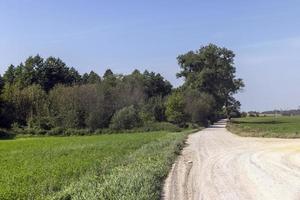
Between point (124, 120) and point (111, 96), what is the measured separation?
15.1 metres

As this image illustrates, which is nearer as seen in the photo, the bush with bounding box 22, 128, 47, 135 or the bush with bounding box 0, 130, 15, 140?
the bush with bounding box 0, 130, 15, 140

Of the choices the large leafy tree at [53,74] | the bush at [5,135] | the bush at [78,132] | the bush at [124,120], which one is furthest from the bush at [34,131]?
the large leafy tree at [53,74]

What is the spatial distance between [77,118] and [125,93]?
22.1m

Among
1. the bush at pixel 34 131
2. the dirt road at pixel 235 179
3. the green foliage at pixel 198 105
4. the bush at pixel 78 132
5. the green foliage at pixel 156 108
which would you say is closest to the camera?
the dirt road at pixel 235 179

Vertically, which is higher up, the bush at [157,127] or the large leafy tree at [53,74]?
the large leafy tree at [53,74]

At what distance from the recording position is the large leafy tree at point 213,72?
134 metres

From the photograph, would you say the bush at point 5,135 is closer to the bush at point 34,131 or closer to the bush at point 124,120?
the bush at point 34,131

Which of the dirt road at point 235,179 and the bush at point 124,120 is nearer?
the dirt road at point 235,179

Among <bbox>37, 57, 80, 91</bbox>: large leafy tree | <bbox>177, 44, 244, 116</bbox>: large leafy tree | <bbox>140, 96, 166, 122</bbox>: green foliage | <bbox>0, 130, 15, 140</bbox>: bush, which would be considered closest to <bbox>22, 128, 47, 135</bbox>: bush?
<bbox>0, 130, 15, 140</bbox>: bush

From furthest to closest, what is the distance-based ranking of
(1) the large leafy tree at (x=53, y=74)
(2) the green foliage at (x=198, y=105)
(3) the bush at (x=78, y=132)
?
(1) the large leafy tree at (x=53, y=74)
(2) the green foliage at (x=198, y=105)
(3) the bush at (x=78, y=132)

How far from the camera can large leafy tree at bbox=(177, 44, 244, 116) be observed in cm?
13400

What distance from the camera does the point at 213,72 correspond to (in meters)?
133

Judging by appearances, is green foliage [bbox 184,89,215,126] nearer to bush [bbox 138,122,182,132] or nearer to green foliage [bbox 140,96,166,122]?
green foliage [bbox 140,96,166,122]

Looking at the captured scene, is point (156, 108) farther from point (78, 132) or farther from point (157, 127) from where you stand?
point (78, 132)
